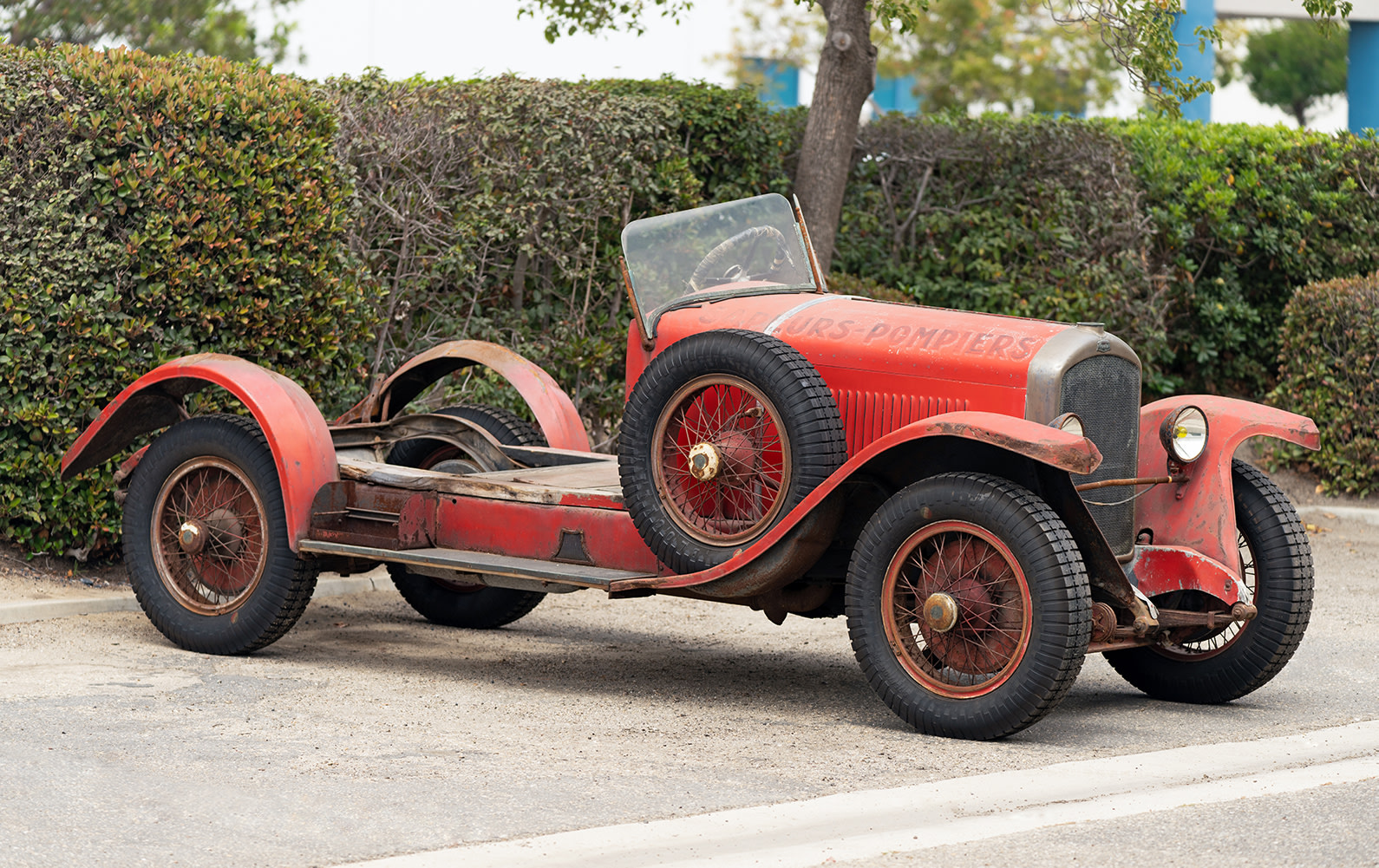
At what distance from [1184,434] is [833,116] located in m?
6.08

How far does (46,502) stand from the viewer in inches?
301

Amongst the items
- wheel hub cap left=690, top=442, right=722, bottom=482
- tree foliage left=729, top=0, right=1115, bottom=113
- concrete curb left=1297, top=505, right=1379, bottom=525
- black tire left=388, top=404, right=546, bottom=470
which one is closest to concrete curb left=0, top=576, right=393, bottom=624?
black tire left=388, top=404, right=546, bottom=470

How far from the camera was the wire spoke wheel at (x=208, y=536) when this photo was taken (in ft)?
21.7

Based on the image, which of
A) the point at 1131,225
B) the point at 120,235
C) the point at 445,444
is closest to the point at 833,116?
the point at 1131,225

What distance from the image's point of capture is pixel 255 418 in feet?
21.6

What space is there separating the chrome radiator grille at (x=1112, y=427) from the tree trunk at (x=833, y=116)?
5631 millimetres

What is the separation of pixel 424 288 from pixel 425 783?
582 cm

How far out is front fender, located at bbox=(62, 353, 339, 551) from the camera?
21.1ft

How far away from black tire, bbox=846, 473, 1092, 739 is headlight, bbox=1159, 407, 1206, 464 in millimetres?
938

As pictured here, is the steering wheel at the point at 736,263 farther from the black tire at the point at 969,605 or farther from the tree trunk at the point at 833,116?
the tree trunk at the point at 833,116

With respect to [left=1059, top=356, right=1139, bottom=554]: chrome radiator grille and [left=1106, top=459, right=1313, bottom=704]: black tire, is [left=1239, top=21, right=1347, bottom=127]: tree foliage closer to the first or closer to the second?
[left=1106, top=459, right=1313, bottom=704]: black tire

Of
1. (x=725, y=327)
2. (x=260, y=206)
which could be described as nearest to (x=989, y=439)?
(x=725, y=327)

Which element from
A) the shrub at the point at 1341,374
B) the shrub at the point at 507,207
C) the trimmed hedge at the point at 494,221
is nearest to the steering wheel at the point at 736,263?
the trimmed hedge at the point at 494,221

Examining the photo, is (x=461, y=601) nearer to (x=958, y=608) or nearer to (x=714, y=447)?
(x=714, y=447)
